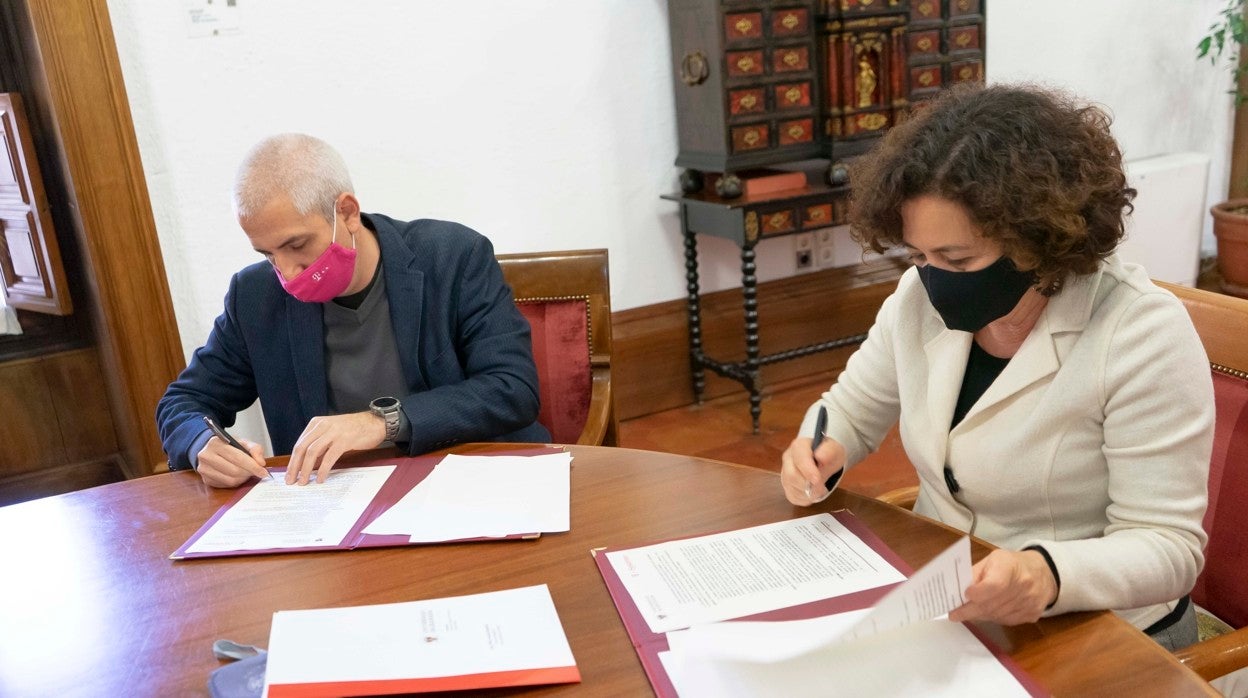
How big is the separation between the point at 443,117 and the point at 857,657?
246cm

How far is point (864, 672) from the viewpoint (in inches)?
34.7

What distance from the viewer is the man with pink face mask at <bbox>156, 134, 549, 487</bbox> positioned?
1658 mm

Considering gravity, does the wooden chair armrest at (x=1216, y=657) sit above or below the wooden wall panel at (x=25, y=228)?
below

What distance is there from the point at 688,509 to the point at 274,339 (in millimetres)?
935

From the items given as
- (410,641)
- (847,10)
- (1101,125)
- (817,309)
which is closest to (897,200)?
(1101,125)

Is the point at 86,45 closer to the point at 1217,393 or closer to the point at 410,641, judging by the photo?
the point at 410,641

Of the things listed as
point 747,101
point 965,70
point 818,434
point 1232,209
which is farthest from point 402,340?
point 1232,209

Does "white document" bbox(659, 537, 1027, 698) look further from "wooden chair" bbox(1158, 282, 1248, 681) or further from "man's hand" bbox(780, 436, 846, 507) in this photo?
"wooden chair" bbox(1158, 282, 1248, 681)

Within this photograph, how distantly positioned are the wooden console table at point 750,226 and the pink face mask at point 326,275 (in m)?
1.66

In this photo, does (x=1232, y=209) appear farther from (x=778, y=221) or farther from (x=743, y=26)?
(x=743, y=26)

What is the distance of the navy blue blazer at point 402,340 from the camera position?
5.89ft

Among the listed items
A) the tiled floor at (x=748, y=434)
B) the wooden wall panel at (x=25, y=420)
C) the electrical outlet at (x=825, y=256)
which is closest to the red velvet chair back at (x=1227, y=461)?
the tiled floor at (x=748, y=434)

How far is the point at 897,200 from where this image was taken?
1.23m

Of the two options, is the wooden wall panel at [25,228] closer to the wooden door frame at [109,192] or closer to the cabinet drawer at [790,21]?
the wooden door frame at [109,192]
